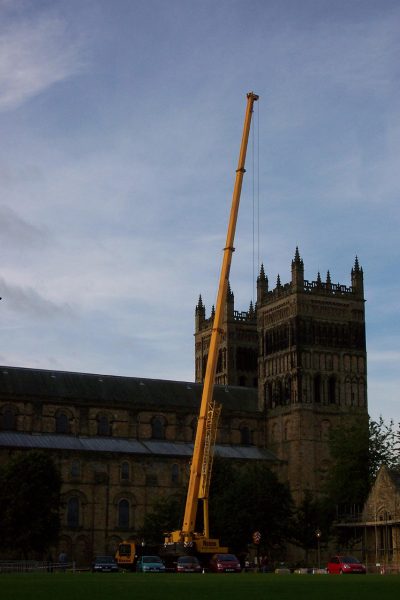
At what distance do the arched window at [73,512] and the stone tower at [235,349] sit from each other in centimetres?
3695

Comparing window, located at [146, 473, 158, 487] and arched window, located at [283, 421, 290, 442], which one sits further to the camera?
arched window, located at [283, 421, 290, 442]

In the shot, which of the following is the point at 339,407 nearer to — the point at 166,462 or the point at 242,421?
the point at 242,421

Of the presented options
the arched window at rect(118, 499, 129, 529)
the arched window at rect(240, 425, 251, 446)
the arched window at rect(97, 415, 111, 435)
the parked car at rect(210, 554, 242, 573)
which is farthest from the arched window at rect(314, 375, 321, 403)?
the parked car at rect(210, 554, 242, 573)

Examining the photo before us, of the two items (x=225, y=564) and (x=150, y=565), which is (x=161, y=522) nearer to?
(x=150, y=565)

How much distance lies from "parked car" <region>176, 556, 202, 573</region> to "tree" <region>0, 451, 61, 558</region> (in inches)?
1104

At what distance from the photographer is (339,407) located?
398ft

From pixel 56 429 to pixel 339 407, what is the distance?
1304 inches

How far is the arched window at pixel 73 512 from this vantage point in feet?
346

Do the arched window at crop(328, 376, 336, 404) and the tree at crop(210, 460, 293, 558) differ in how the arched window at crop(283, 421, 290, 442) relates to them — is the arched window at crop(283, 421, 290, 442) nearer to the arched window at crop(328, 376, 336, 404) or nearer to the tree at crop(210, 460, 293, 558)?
the arched window at crop(328, 376, 336, 404)

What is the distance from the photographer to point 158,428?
120 meters

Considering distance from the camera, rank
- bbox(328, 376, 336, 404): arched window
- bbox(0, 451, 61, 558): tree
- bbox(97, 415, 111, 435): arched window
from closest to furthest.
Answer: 1. bbox(0, 451, 61, 558): tree
2. bbox(97, 415, 111, 435): arched window
3. bbox(328, 376, 336, 404): arched window

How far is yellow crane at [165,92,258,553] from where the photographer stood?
2475 inches

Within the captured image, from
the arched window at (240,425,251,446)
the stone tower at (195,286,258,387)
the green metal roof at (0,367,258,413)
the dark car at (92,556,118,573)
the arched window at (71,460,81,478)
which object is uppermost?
the stone tower at (195,286,258,387)

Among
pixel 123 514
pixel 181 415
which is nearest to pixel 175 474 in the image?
pixel 123 514
